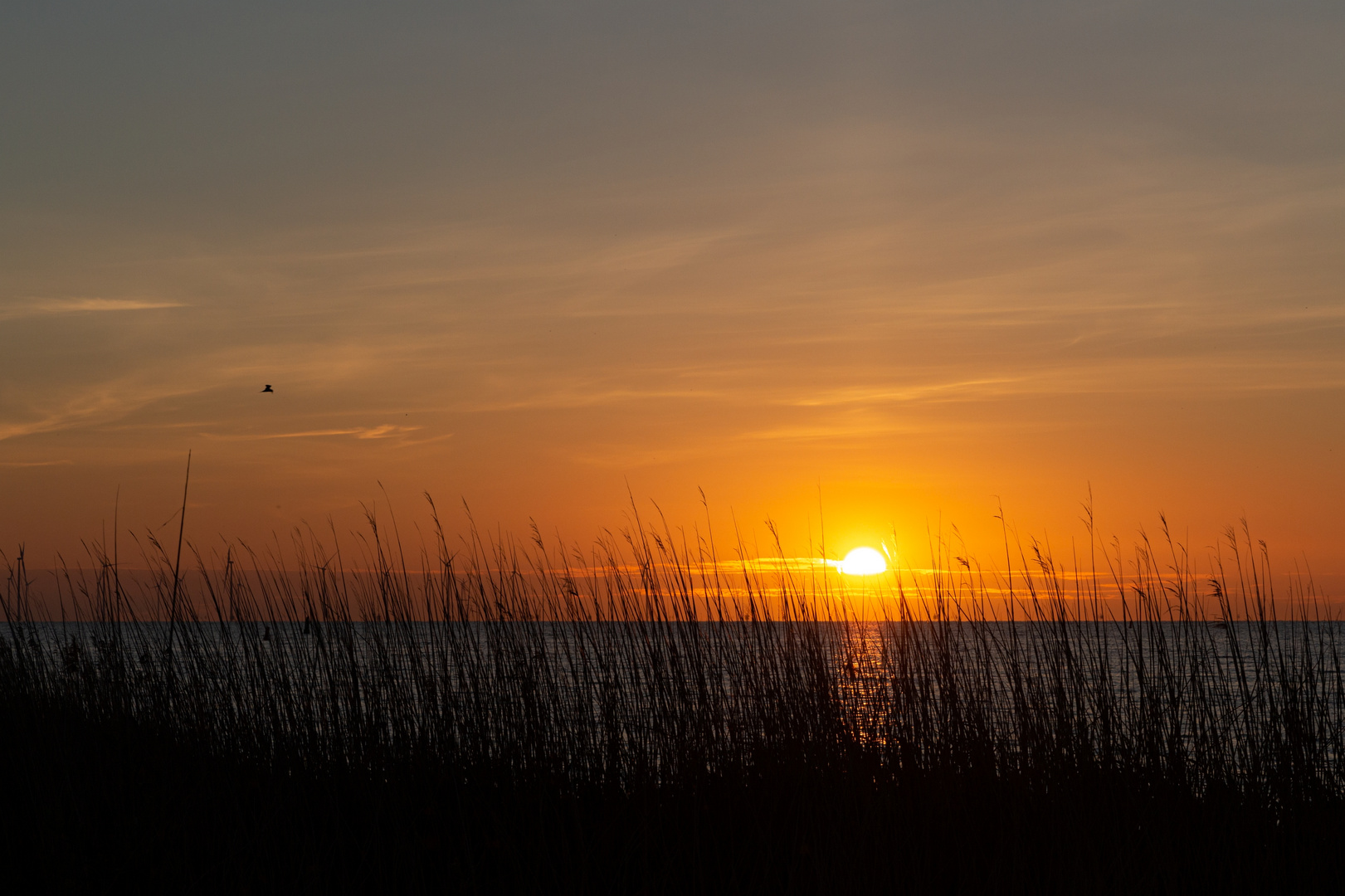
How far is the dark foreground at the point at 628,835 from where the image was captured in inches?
114

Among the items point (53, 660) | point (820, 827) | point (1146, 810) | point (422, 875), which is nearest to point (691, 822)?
point (820, 827)

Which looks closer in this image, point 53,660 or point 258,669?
point 258,669

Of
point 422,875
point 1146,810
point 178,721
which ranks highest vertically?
point 178,721

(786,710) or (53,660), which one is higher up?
(53,660)

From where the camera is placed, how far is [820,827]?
3127 millimetres

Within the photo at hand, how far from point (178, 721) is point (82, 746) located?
43cm

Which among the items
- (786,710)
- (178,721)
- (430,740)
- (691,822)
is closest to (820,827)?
(691,822)

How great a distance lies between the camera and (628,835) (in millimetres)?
3262

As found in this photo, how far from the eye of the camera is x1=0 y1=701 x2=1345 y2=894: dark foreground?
2900mm

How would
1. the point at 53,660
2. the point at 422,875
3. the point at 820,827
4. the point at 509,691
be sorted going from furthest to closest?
the point at 53,660 → the point at 509,691 → the point at 820,827 → the point at 422,875

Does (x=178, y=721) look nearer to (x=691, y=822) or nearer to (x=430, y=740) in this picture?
(x=430, y=740)

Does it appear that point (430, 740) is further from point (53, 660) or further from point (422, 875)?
point (53, 660)

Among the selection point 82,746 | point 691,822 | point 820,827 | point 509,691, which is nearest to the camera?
point 820,827

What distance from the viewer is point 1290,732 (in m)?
3.95
